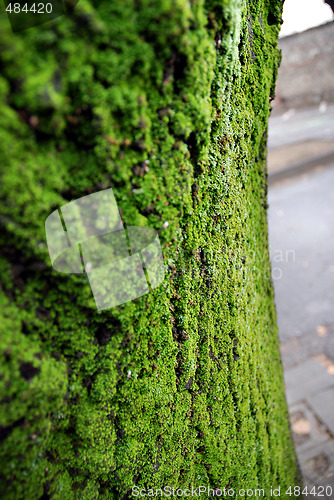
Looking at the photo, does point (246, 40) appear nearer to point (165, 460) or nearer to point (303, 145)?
point (165, 460)

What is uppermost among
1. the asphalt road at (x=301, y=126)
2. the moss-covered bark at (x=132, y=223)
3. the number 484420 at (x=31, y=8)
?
the number 484420 at (x=31, y=8)

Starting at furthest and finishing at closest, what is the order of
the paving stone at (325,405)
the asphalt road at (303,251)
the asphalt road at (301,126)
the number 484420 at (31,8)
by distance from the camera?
the asphalt road at (301,126) → the asphalt road at (303,251) → the paving stone at (325,405) → the number 484420 at (31,8)

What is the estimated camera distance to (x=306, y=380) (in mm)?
2699

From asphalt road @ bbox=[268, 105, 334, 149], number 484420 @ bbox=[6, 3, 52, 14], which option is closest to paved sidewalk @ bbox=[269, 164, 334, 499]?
asphalt road @ bbox=[268, 105, 334, 149]

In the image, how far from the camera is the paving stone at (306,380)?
8.38ft

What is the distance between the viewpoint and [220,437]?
0.82m

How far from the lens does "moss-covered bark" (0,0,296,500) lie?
0.38m

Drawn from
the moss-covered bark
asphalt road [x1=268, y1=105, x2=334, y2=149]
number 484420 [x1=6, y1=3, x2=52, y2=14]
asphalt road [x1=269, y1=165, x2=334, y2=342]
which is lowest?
asphalt road [x1=269, y1=165, x2=334, y2=342]

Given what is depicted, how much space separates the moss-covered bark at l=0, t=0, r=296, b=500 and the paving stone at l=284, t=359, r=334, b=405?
1.94 m

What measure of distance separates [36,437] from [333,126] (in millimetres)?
10067

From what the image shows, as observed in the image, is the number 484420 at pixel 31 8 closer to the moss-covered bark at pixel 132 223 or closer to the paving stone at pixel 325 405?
the moss-covered bark at pixel 132 223

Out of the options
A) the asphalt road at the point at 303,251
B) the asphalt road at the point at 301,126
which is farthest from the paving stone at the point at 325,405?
the asphalt road at the point at 301,126

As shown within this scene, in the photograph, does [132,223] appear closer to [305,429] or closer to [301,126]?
[305,429]

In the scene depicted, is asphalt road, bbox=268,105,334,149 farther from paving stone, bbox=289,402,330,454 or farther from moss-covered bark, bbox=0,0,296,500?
moss-covered bark, bbox=0,0,296,500
